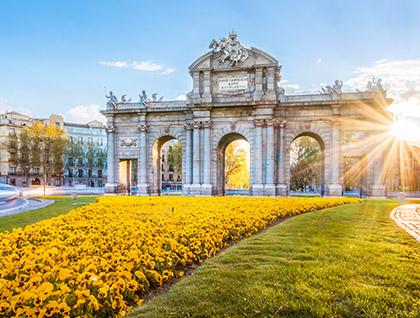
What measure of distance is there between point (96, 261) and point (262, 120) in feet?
99.7

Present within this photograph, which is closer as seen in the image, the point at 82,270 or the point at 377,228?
the point at 82,270

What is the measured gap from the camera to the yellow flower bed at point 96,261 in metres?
5.19

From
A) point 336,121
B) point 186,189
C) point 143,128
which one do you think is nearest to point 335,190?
point 336,121

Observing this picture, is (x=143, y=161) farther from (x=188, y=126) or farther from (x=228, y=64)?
(x=228, y=64)

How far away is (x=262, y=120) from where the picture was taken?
1411 inches

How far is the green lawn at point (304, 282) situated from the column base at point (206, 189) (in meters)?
25.7

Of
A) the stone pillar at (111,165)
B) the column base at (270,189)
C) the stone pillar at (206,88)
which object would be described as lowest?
the column base at (270,189)

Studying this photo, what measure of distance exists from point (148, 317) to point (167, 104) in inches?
1401

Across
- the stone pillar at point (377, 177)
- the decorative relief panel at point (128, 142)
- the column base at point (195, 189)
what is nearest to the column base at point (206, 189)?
the column base at point (195, 189)

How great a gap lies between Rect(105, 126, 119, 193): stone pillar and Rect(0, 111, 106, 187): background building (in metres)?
48.1

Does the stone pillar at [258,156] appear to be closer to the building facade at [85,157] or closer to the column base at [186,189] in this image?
the column base at [186,189]

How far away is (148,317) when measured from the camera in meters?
5.65

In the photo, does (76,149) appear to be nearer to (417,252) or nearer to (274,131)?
(274,131)

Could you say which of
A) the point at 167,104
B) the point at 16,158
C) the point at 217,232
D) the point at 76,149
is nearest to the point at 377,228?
the point at 217,232
